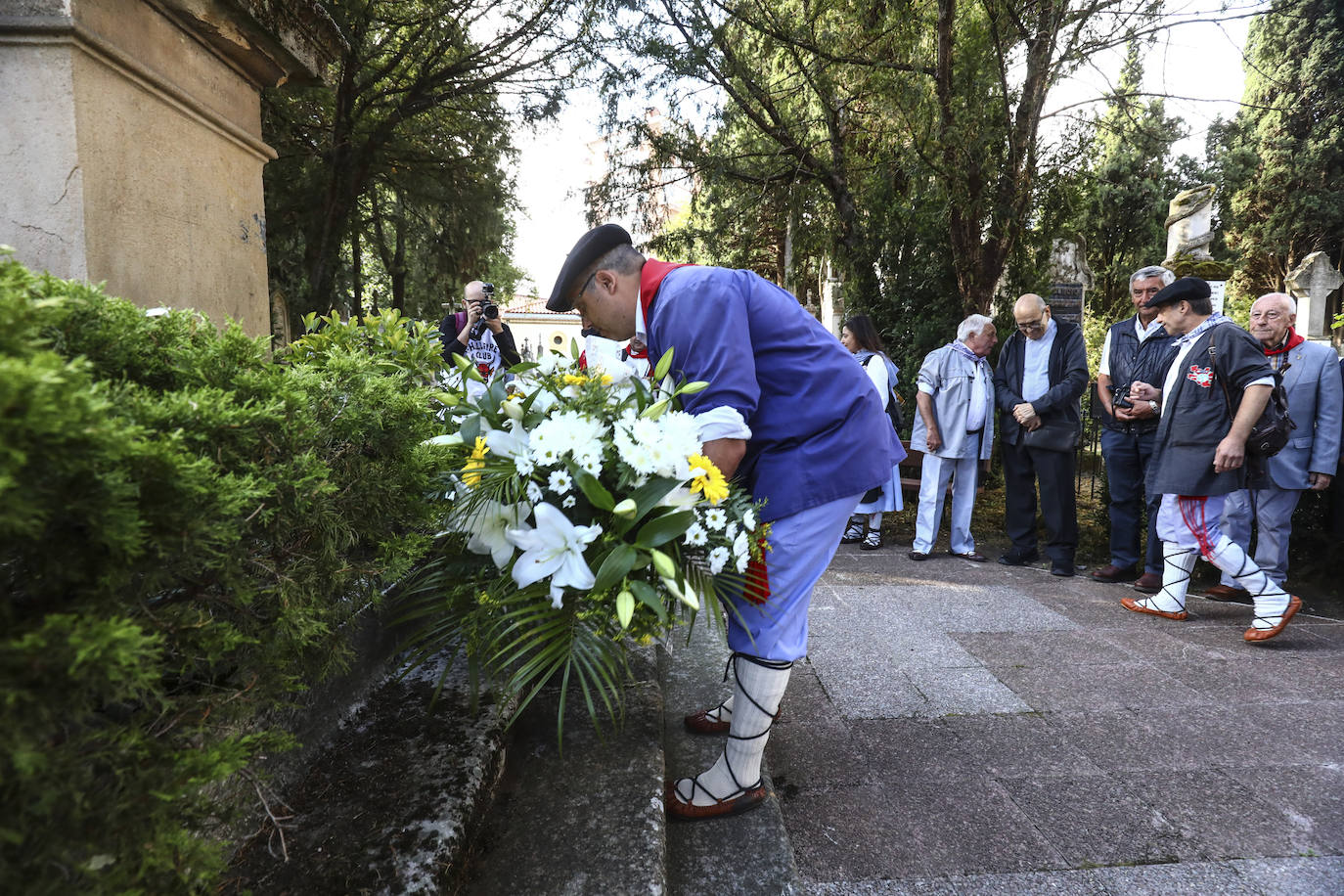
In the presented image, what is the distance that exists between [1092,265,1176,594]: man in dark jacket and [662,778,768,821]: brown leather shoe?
12.8ft

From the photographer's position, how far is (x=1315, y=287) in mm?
17516

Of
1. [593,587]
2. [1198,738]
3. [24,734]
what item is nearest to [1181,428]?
[1198,738]

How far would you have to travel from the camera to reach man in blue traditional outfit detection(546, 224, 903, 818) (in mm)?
2047

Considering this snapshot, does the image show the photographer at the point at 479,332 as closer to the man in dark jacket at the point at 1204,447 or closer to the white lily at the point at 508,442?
the white lily at the point at 508,442

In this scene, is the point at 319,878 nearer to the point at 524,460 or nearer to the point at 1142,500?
the point at 524,460

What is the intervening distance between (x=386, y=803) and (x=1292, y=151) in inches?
1036

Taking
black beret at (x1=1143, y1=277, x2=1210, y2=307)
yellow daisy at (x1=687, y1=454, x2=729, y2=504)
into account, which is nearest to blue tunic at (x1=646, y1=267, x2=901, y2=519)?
yellow daisy at (x1=687, y1=454, x2=729, y2=504)

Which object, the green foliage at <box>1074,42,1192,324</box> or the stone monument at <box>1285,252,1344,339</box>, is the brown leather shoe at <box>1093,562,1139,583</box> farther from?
the stone monument at <box>1285,252,1344,339</box>

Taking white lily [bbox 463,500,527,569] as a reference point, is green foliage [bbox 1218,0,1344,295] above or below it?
above

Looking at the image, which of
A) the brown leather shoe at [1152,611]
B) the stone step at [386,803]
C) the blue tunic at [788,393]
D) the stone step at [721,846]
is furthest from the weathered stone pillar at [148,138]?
the brown leather shoe at [1152,611]

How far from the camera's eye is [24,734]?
2.31ft

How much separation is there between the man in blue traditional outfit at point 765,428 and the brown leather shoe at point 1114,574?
3.71 m

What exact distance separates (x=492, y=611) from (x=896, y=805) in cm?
148

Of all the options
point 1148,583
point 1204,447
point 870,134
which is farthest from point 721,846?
point 870,134
